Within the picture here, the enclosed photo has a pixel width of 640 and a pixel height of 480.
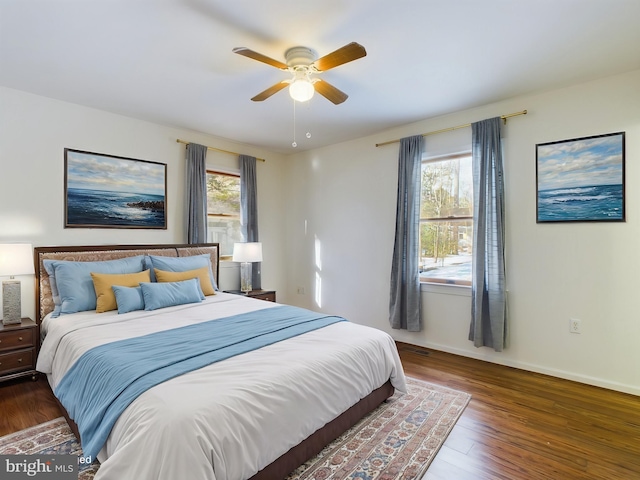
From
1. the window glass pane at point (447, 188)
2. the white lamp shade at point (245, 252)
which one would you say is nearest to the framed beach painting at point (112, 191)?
the white lamp shade at point (245, 252)

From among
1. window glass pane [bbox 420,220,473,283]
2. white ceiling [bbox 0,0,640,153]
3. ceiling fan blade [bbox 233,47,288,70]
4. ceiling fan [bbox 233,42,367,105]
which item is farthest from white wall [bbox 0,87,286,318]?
window glass pane [bbox 420,220,473,283]

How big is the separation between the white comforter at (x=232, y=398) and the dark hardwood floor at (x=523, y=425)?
0.48 m

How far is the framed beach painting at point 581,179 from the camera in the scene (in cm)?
276

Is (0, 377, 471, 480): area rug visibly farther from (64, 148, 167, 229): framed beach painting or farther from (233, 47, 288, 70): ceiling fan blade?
(233, 47, 288, 70): ceiling fan blade

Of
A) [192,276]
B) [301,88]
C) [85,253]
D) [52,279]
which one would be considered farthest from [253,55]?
[52,279]

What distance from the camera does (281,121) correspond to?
3.80m

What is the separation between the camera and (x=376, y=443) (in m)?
2.04

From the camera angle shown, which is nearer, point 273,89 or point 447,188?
point 273,89

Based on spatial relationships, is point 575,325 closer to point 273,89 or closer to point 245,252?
point 273,89

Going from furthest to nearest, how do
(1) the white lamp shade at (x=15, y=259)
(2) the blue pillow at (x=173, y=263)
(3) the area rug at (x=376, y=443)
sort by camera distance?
1. (2) the blue pillow at (x=173, y=263)
2. (1) the white lamp shade at (x=15, y=259)
3. (3) the area rug at (x=376, y=443)

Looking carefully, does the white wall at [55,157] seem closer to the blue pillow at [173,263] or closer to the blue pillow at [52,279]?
the blue pillow at [52,279]

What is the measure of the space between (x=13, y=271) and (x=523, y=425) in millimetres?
4043

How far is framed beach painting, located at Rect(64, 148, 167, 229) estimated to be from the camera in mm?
3309

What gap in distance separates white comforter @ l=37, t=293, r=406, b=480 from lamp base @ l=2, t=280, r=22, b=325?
54cm
